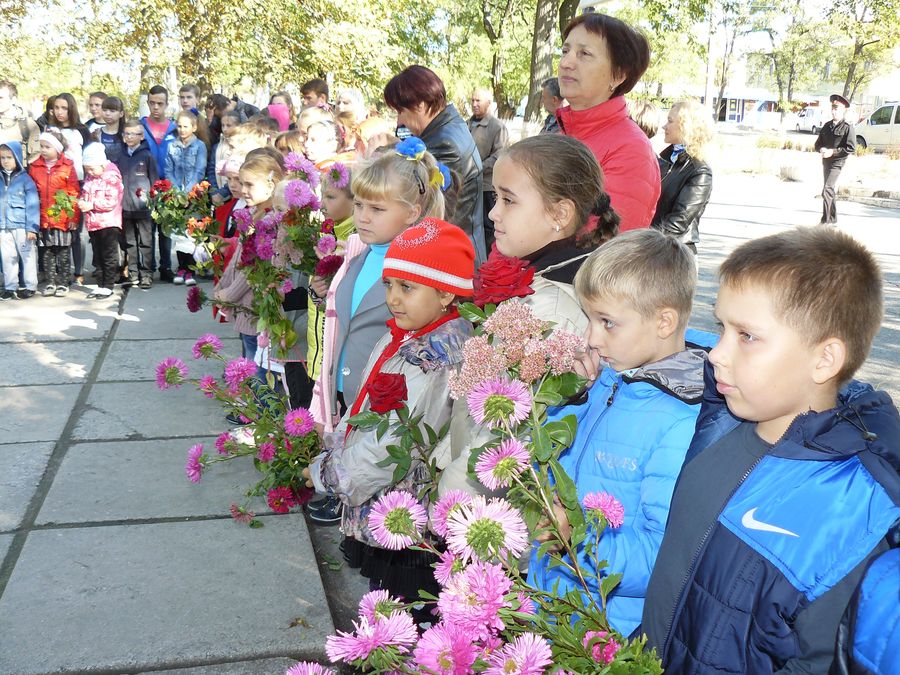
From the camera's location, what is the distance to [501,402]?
1.34 meters

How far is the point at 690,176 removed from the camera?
5594mm

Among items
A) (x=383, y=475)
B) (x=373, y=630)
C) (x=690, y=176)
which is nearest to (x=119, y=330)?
(x=690, y=176)

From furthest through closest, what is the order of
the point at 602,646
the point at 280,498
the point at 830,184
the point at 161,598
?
1. the point at 830,184
2. the point at 280,498
3. the point at 161,598
4. the point at 602,646

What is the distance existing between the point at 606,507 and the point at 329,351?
2.25m

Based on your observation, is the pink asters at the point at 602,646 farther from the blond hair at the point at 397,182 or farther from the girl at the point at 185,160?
the girl at the point at 185,160

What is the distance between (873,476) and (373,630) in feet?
2.80

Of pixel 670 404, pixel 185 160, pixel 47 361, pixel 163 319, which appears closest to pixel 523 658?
pixel 670 404

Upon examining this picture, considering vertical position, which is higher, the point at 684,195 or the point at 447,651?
the point at 684,195

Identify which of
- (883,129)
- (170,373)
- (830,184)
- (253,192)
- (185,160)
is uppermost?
(883,129)

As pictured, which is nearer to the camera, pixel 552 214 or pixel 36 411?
pixel 552 214

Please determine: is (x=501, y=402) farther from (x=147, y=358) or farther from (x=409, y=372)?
(x=147, y=358)

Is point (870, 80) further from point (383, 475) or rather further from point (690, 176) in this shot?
point (383, 475)

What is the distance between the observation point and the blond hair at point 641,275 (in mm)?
2076

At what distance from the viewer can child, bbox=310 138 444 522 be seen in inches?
136
